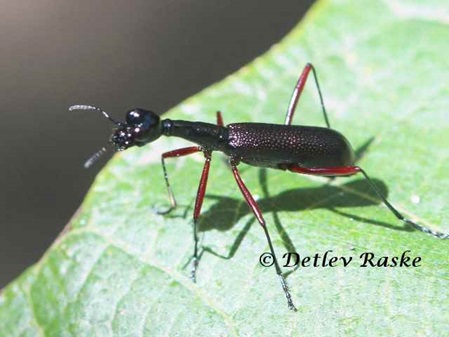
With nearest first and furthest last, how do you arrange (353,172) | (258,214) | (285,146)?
(258,214), (353,172), (285,146)

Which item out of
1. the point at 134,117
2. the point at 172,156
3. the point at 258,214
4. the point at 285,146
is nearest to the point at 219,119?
the point at 172,156

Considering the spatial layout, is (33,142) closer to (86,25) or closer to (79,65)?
(79,65)

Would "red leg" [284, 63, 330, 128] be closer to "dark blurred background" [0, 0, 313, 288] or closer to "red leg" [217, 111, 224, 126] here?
"red leg" [217, 111, 224, 126]

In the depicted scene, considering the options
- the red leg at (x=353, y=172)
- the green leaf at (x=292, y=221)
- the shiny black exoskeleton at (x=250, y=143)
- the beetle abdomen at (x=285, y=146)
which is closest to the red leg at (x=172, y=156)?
the shiny black exoskeleton at (x=250, y=143)

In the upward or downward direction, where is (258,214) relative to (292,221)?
upward

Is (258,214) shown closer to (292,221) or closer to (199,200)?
(292,221)

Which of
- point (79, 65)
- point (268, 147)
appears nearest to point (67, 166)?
point (79, 65)

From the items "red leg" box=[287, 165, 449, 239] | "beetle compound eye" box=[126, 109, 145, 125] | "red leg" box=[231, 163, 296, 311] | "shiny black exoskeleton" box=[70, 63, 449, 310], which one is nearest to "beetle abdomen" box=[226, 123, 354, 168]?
"shiny black exoskeleton" box=[70, 63, 449, 310]
